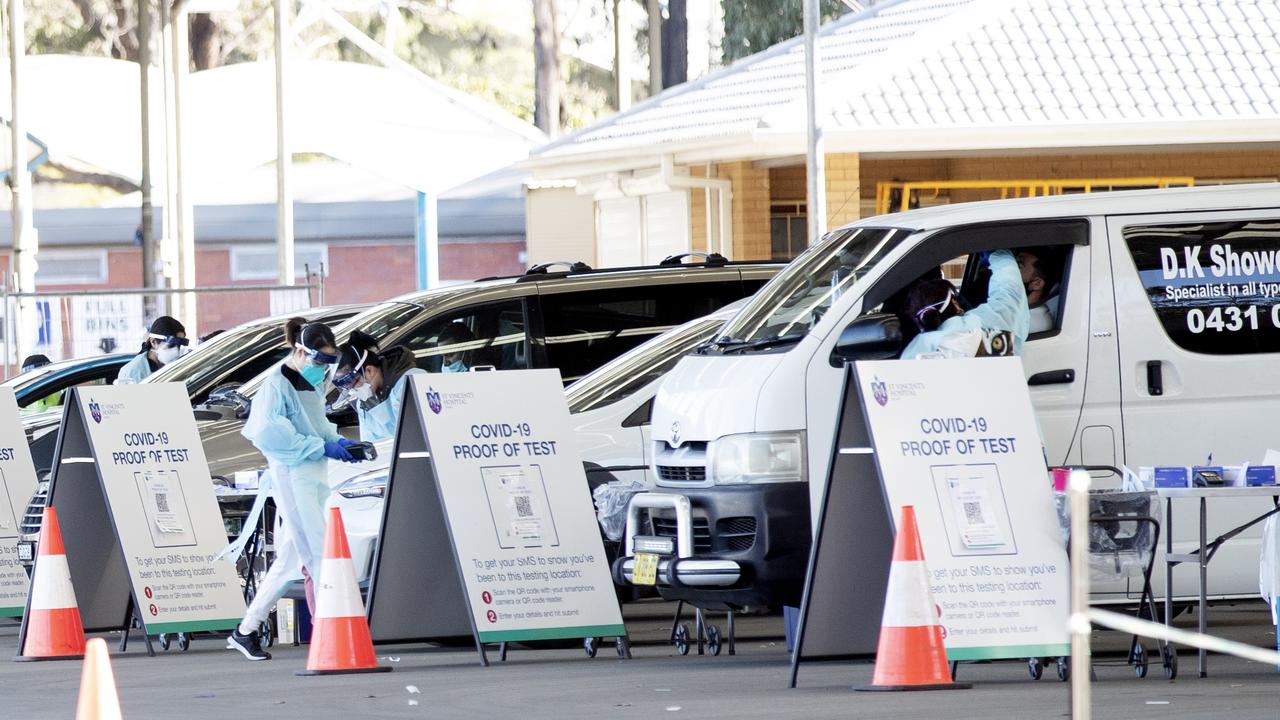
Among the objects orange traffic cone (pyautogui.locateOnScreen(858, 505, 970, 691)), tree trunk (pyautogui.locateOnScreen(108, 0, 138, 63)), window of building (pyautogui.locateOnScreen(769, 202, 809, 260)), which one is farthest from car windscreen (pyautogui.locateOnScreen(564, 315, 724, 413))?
tree trunk (pyautogui.locateOnScreen(108, 0, 138, 63))

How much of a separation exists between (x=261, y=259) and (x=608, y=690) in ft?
108

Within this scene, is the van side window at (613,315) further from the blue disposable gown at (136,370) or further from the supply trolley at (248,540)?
the blue disposable gown at (136,370)

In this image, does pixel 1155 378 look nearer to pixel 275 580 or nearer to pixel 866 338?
pixel 866 338

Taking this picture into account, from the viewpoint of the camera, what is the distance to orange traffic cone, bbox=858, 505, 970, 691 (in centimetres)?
900

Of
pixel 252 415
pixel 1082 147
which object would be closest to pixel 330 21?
pixel 1082 147

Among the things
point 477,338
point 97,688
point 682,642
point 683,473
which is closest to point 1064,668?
point 683,473

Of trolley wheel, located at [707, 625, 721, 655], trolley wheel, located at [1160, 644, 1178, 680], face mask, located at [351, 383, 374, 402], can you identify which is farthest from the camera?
face mask, located at [351, 383, 374, 402]

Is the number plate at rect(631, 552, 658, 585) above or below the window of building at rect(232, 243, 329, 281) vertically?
below

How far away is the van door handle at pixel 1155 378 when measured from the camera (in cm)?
1063

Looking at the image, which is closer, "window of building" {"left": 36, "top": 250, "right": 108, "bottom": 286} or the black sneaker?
the black sneaker

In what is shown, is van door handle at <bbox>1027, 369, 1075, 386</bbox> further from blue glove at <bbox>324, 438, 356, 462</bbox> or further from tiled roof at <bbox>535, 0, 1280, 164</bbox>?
tiled roof at <bbox>535, 0, 1280, 164</bbox>

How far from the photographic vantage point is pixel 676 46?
47.8 metres

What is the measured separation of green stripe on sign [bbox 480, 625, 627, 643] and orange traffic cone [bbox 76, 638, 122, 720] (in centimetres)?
434

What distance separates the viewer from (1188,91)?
20766 millimetres
